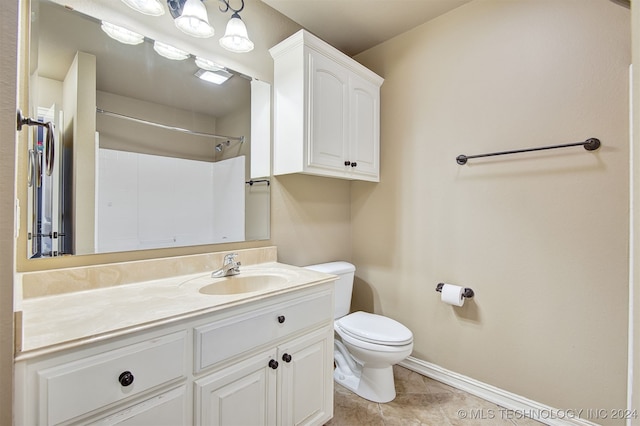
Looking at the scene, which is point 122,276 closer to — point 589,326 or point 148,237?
point 148,237

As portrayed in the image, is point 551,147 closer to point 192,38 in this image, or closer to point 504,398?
point 504,398

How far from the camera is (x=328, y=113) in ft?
6.03

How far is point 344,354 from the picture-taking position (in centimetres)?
204

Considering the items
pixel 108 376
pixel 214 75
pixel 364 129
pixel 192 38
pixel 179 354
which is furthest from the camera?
pixel 364 129

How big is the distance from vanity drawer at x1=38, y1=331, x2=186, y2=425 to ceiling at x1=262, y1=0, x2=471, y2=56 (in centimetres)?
203

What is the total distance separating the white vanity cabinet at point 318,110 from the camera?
67.2 inches

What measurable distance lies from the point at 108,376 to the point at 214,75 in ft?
4.89

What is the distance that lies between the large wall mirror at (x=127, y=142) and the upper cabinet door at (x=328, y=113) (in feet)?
1.27

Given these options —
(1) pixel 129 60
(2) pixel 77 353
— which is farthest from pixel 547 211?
(1) pixel 129 60

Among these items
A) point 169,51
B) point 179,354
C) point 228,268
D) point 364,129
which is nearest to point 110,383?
point 179,354

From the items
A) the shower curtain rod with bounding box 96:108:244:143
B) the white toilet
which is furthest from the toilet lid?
the shower curtain rod with bounding box 96:108:244:143

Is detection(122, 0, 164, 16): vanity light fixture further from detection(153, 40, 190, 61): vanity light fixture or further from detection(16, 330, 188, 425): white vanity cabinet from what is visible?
detection(16, 330, 188, 425): white vanity cabinet

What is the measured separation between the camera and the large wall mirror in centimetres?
112

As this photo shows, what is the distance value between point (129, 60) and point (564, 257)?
242 centimetres
